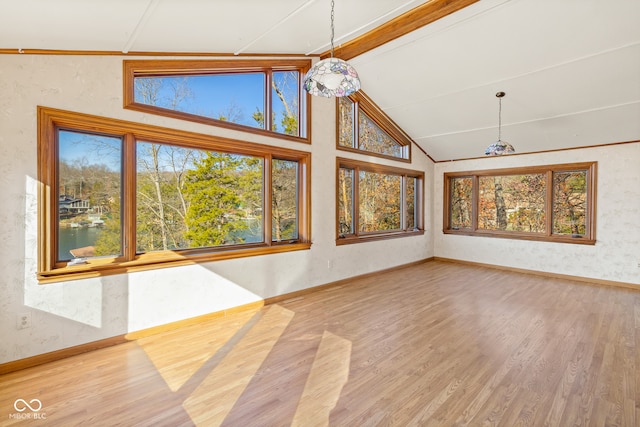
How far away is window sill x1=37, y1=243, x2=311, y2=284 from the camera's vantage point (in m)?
2.78

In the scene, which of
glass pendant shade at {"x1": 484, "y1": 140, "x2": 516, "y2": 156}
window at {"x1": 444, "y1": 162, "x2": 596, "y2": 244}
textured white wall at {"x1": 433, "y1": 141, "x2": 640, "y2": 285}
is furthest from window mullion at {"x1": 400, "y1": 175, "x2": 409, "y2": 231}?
glass pendant shade at {"x1": 484, "y1": 140, "x2": 516, "y2": 156}

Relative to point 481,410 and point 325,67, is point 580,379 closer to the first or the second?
point 481,410

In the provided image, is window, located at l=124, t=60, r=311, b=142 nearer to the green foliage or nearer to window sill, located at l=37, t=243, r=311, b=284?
the green foliage

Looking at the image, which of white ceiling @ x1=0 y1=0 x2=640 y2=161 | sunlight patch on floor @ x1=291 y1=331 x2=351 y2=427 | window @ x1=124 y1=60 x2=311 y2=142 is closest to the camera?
sunlight patch on floor @ x1=291 y1=331 x2=351 y2=427

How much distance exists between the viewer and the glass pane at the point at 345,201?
220 inches

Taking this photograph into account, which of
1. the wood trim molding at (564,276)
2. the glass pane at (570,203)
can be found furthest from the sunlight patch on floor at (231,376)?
the glass pane at (570,203)

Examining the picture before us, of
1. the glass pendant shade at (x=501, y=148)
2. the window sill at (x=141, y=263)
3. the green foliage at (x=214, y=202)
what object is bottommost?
the window sill at (x=141, y=263)

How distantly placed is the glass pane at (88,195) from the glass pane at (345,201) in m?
3.36

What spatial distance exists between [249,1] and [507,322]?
431 centimetres

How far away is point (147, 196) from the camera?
135 inches

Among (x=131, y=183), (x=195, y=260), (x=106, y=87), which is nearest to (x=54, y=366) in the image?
(x=195, y=260)

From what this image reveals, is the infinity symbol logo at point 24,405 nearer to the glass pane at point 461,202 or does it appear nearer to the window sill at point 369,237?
the window sill at point 369,237

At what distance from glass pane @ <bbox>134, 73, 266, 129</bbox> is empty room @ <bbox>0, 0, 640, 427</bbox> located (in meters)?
0.03

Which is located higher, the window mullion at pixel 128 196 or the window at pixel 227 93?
the window at pixel 227 93
